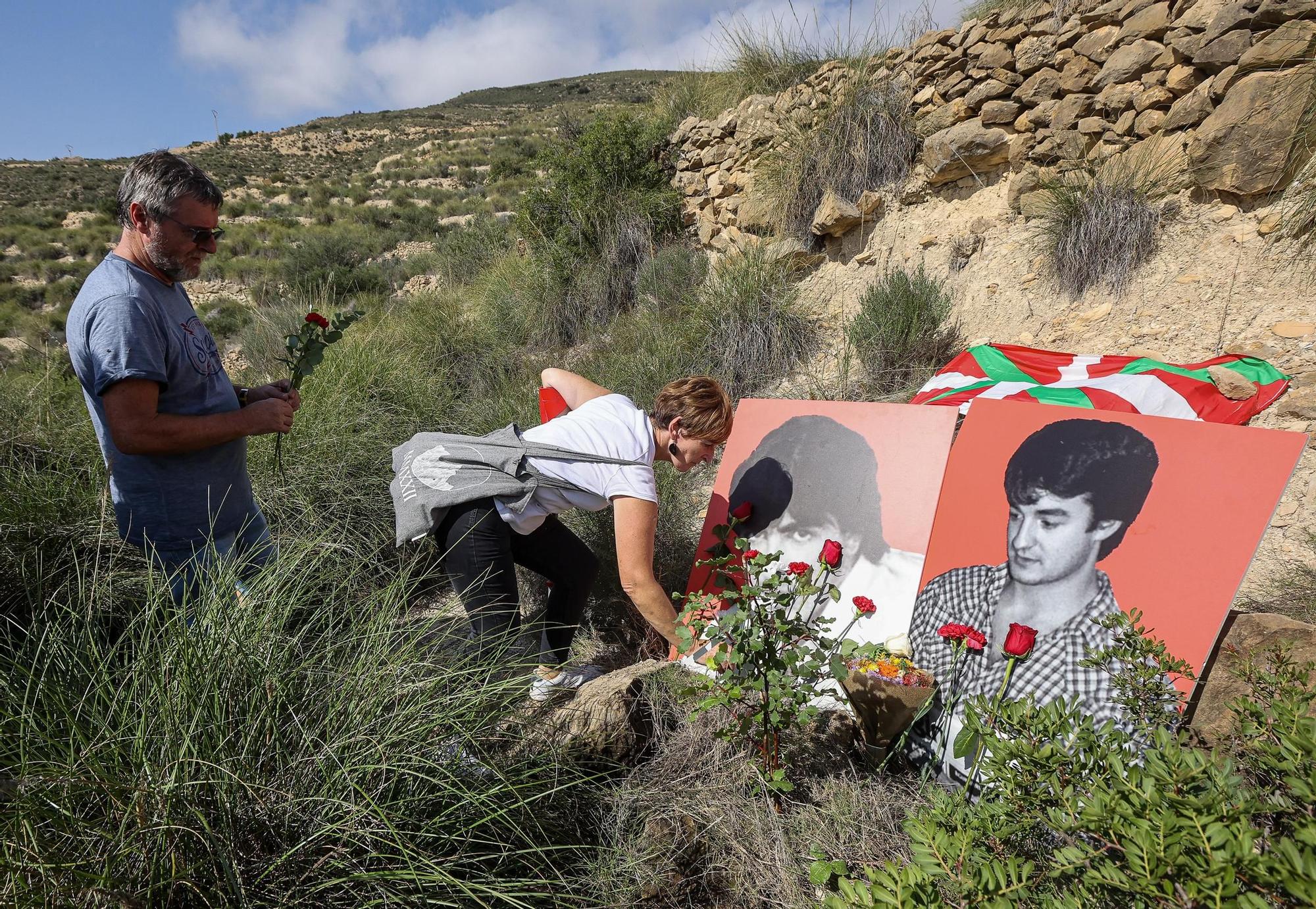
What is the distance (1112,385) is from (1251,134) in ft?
6.35

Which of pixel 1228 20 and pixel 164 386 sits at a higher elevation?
pixel 1228 20

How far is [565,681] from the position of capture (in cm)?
221

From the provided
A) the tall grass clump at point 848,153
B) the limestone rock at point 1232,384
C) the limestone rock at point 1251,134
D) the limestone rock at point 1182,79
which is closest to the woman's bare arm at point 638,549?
the limestone rock at point 1232,384

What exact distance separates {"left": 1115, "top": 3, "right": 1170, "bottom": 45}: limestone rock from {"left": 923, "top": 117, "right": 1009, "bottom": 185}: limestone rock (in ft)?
2.53

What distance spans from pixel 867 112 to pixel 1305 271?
3.02 m

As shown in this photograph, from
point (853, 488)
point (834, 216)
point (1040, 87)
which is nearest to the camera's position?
point (853, 488)

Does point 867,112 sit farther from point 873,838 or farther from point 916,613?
point 873,838

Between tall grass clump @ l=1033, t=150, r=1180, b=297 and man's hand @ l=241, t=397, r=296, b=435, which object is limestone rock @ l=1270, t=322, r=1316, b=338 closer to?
tall grass clump @ l=1033, t=150, r=1180, b=297

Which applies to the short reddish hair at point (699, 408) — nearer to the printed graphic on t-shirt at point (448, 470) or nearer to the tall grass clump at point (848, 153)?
the printed graphic on t-shirt at point (448, 470)

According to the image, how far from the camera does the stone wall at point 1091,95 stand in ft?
10.3

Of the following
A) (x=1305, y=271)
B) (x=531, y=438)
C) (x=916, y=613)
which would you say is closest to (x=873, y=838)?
(x=916, y=613)

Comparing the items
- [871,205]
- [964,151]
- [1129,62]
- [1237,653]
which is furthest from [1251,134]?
[1237,653]

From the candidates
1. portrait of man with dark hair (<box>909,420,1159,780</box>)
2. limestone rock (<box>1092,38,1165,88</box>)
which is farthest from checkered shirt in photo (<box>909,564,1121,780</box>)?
limestone rock (<box>1092,38,1165,88</box>)

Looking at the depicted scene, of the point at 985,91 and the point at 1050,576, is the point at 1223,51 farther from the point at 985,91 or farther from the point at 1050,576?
the point at 1050,576
